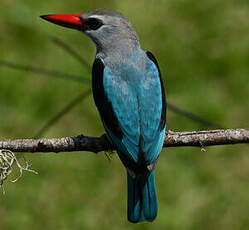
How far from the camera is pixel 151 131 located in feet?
13.1

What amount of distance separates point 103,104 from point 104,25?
84 cm

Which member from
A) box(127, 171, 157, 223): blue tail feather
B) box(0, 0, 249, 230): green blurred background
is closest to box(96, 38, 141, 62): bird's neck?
box(127, 171, 157, 223): blue tail feather

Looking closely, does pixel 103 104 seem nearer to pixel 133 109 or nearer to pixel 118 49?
pixel 133 109

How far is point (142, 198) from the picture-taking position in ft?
14.3

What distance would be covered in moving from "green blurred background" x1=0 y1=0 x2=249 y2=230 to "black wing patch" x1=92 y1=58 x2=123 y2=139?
205cm

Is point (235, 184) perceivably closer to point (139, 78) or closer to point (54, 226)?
point (54, 226)

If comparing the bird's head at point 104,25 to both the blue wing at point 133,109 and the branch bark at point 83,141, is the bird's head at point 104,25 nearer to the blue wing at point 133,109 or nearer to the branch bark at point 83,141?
the blue wing at point 133,109

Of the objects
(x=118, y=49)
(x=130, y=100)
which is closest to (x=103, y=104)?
(x=130, y=100)

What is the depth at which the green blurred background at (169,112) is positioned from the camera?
6.11 meters

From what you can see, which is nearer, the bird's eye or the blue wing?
the blue wing

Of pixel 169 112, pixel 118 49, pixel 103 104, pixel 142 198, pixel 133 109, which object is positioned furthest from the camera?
pixel 169 112

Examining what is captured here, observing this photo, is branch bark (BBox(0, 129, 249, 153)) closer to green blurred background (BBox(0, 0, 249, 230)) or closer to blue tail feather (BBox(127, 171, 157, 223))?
blue tail feather (BBox(127, 171, 157, 223))

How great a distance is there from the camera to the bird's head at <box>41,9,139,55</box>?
4.77 metres

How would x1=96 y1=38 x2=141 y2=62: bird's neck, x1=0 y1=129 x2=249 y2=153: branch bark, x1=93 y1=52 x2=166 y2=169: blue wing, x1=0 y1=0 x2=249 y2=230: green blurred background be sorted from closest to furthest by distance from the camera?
1. x1=0 y1=129 x2=249 y2=153: branch bark
2. x1=93 y1=52 x2=166 y2=169: blue wing
3. x1=96 y1=38 x2=141 y2=62: bird's neck
4. x1=0 y1=0 x2=249 y2=230: green blurred background
